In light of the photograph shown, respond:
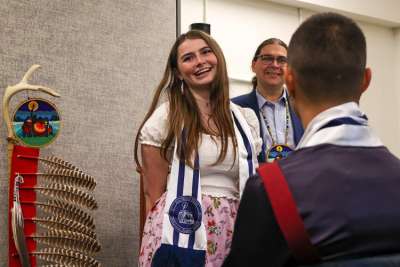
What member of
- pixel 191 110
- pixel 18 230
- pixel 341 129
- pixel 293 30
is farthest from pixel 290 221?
pixel 293 30

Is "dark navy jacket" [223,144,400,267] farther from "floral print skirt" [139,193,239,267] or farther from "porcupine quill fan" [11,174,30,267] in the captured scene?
"porcupine quill fan" [11,174,30,267]

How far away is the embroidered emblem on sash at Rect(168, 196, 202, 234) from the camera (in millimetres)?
2367

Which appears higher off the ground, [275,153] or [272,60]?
[272,60]

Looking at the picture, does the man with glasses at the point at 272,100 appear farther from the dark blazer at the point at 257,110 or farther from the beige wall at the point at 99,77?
the beige wall at the point at 99,77

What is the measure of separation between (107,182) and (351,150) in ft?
6.42

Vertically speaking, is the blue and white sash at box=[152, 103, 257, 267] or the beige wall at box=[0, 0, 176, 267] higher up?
the beige wall at box=[0, 0, 176, 267]

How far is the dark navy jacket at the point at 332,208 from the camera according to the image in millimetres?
1123

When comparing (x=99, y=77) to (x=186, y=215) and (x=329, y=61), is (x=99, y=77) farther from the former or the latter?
(x=329, y=61)

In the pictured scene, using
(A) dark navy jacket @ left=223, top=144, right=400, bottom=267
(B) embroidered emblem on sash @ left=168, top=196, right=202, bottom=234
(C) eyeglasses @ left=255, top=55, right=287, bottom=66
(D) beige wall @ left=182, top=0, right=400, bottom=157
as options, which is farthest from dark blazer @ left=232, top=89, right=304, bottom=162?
(A) dark navy jacket @ left=223, top=144, right=400, bottom=267

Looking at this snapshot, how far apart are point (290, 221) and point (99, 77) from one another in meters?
2.06

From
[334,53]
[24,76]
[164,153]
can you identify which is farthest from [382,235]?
[24,76]

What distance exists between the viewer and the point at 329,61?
131cm

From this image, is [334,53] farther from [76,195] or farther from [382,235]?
[76,195]

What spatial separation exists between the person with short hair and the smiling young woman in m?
1.14
